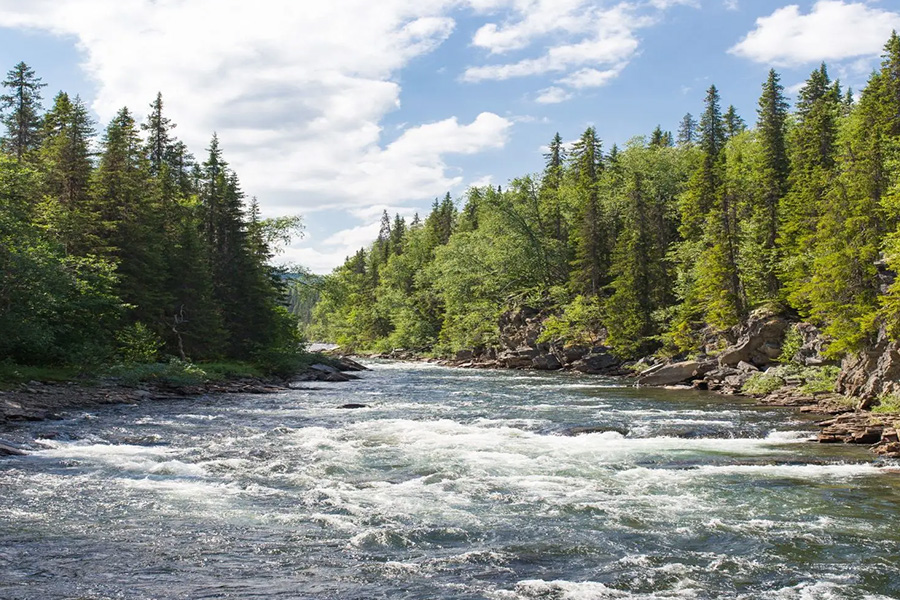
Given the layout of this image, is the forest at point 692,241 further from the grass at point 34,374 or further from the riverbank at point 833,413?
the grass at point 34,374

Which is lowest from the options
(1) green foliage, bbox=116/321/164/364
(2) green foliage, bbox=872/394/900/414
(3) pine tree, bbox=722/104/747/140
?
(2) green foliage, bbox=872/394/900/414

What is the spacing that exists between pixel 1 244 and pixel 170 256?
1467 cm

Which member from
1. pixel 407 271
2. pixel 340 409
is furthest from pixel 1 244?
pixel 407 271

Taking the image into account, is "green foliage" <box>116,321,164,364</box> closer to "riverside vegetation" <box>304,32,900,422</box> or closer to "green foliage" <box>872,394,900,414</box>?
"riverside vegetation" <box>304,32,900,422</box>

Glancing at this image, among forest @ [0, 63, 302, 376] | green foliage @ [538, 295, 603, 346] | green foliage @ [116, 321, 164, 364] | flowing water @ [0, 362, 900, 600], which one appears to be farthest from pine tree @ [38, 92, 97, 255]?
green foliage @ [538, 295, 603, 346]

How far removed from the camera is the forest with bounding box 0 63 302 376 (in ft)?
91.8

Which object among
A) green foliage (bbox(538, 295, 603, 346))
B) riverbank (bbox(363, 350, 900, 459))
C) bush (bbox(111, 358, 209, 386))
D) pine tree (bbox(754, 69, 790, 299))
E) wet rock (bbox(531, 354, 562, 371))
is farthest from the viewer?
wet rock (bbox(531, 354, 562, 371))

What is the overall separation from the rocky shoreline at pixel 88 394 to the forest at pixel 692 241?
24728 mm

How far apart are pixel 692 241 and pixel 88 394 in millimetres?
42666

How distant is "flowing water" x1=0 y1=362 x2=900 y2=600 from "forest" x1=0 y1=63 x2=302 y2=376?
29.5 ft

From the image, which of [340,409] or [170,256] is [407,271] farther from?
[340,409]

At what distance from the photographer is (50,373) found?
27953 mm

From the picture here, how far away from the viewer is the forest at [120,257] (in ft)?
91.8

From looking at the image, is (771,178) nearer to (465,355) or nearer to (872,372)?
(872,372)
